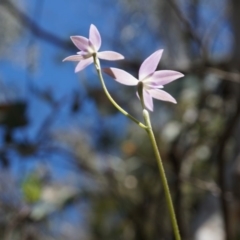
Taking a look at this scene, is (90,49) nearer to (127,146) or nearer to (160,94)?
(160,94)

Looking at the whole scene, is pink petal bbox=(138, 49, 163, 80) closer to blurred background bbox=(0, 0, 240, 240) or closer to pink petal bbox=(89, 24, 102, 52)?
pink petal bbox=(89, 24, 102, 52)

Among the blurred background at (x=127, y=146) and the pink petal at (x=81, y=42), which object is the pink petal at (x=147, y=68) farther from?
the blurred background at (x=127, y=146)

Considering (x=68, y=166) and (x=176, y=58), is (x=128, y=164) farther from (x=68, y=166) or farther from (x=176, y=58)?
(x=176, y=58)

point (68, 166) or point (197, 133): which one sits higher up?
point (197, 133)

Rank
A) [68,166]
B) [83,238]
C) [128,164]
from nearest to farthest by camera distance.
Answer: [68,166] < [128,164] < [83,238]

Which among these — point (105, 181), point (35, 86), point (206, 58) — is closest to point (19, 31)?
point (105, 181)

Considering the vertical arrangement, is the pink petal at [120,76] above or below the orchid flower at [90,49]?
below

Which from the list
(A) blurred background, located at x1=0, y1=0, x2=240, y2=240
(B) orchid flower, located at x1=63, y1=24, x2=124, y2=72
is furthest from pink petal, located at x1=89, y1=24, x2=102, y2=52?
(A) blurred background, located at x1=0, y1=0, x2=240, y2=240

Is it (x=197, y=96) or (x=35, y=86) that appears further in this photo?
(x=197, y=96)

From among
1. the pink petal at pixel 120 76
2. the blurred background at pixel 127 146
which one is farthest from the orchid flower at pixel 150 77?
the blurred background at pixel 127 146
